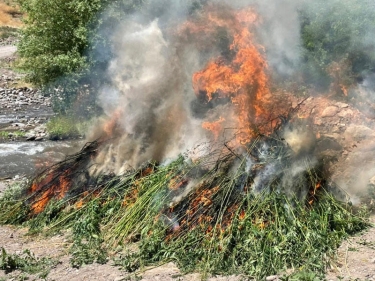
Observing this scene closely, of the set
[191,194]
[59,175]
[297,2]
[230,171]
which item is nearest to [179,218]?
[191,194]

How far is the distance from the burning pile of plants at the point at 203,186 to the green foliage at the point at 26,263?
0.40 metres

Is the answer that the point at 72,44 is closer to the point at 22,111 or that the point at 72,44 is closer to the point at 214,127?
the point at 22,111

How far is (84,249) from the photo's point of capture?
660cm

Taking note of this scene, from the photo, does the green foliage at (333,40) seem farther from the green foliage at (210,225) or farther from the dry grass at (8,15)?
the dry grass at (8,15)

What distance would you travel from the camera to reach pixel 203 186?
7.09 meters

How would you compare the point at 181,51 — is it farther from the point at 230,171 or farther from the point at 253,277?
the point at 253,277

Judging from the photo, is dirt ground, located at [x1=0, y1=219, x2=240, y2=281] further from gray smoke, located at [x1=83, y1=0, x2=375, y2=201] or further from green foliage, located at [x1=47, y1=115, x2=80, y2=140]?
green foliage, located at [x1=47, y1=115, x2=80, y2=140]

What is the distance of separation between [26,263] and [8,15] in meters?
38.5

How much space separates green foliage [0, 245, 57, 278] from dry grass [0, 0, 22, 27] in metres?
36.3

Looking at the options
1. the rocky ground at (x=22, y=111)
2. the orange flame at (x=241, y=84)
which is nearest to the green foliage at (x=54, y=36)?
the rocky ground at (x=22, y=111)

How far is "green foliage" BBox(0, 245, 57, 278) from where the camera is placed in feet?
20.6

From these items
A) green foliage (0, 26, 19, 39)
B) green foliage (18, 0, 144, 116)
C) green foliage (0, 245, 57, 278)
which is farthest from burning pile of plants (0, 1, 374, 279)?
green foliage (0, 26, 19, 39)

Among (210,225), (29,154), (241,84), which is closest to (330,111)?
(241,84)

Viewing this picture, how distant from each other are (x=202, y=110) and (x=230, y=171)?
9.00 feet
